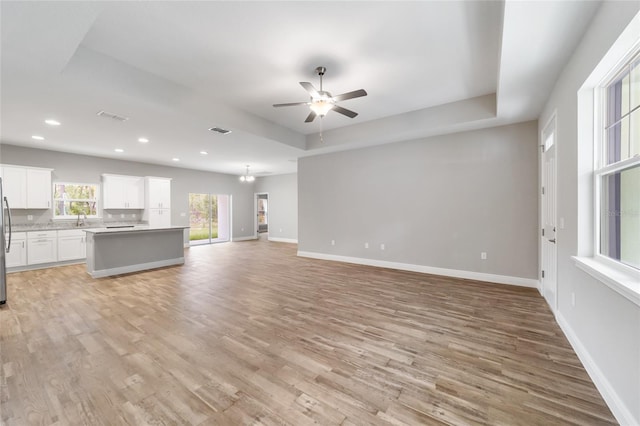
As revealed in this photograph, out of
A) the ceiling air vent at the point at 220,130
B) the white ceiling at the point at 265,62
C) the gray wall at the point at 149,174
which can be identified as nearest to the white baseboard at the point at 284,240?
the gray wall at the point at 149,174

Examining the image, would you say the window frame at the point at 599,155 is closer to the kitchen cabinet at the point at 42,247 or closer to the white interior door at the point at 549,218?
the white interior door at the point at 549,218

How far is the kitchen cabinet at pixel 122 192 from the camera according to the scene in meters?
7.27

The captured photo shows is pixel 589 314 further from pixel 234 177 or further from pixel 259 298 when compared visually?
pixel 234 177

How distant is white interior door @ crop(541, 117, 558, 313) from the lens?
319 centimetres

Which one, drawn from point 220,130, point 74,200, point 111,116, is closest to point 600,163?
point 220,130

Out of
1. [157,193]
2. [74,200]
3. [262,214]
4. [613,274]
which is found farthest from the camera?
[262,214]

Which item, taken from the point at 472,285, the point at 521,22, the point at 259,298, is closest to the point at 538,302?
the point at 472,285

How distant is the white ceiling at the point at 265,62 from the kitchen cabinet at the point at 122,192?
2180mm

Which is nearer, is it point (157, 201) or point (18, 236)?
point (18, 236)

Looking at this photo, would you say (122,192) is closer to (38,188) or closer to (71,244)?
(38,188)

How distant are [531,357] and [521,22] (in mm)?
2800

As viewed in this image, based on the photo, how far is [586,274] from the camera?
84.5 inches

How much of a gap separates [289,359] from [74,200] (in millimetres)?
7915

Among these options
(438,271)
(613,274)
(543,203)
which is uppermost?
(543,203)
